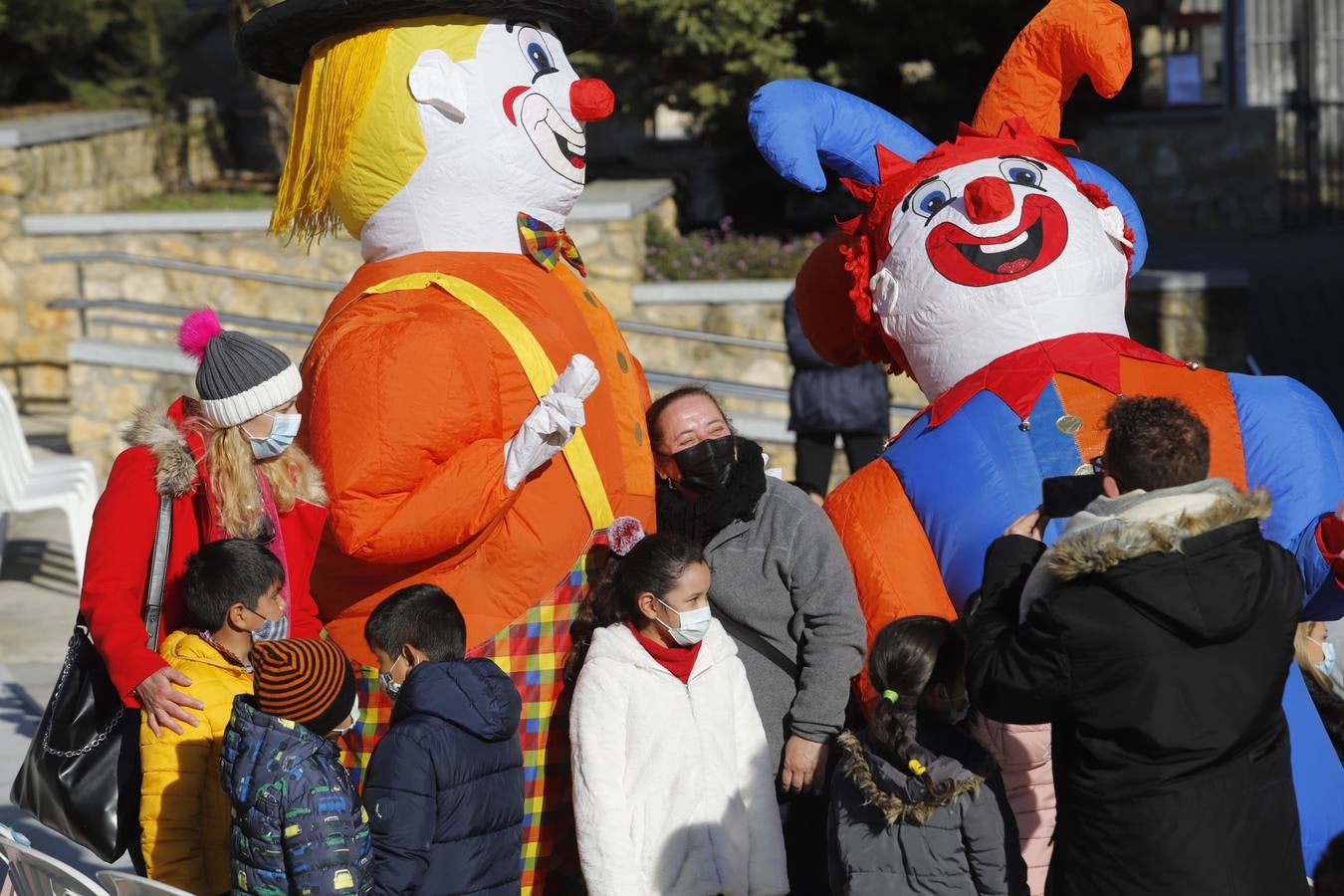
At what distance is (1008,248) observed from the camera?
13.2 feet

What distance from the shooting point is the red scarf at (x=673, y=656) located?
3.69 meters

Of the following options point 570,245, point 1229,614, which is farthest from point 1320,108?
point 1229,614

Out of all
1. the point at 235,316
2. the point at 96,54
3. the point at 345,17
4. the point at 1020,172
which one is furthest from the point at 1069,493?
the point at 96,54

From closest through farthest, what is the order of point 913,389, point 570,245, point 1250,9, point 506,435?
point 506,435 < point 570,245 < point 913,389 < point 1250,9

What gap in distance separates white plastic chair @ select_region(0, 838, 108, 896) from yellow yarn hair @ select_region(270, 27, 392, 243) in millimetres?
1824

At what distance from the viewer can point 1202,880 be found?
2.95 metres

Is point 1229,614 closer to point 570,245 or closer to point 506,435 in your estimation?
point 506,435

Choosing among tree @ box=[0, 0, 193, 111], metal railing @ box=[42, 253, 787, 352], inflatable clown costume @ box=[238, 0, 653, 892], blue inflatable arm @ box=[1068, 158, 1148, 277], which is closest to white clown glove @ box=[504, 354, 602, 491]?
inflatable clown costume @ box=[238, 0, 653, 892]

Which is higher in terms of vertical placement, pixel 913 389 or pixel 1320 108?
pixel 1320 108

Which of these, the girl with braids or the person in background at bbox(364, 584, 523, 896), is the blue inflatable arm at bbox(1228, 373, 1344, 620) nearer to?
the girl with braids

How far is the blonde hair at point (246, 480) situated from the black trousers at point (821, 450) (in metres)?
4.28

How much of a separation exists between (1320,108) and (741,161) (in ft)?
24.9

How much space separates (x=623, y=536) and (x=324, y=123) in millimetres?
1388

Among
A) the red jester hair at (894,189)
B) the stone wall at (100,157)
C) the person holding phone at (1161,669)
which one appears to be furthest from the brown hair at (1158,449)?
the stone wall at (100,157)
